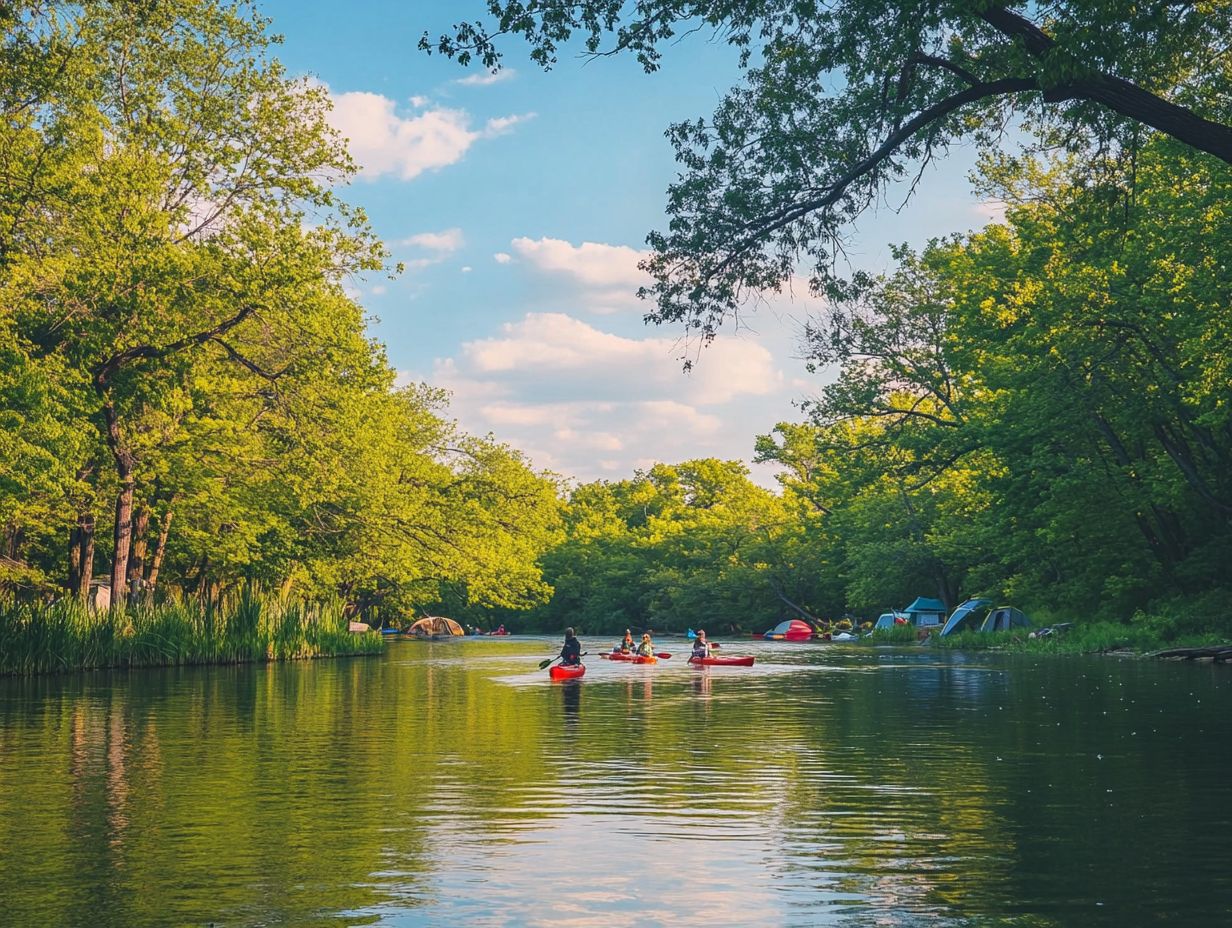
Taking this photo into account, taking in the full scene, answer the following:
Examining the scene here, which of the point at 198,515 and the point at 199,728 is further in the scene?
the point at 198,515

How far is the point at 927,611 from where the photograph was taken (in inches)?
2997

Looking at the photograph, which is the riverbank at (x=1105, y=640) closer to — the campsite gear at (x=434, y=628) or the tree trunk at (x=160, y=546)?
the tree trunk at (x=160, y=546)

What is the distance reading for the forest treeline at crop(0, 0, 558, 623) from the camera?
105ft

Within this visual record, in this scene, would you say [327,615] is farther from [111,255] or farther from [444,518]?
[444,518]

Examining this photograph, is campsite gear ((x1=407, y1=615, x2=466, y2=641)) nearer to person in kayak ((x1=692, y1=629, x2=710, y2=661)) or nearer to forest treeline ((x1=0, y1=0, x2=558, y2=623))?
forest treeline ((x1=0, y1=0, x2=558, y2=623))

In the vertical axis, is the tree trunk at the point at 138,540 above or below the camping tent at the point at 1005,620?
above

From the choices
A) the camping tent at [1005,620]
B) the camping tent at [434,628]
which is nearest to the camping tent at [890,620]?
the camping tent at [1005,620]

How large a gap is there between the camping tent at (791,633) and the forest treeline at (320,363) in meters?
18.8

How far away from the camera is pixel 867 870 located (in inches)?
352

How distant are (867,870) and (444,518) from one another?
Result: 207 feet

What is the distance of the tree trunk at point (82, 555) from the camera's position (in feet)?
133

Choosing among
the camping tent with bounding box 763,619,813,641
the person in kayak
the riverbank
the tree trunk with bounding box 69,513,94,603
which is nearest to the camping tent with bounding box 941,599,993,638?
the riverbank

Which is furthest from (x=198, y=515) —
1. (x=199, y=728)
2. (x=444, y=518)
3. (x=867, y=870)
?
(x=867, y=870)

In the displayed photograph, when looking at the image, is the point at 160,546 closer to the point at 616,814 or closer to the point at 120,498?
→ the point at 120,498
